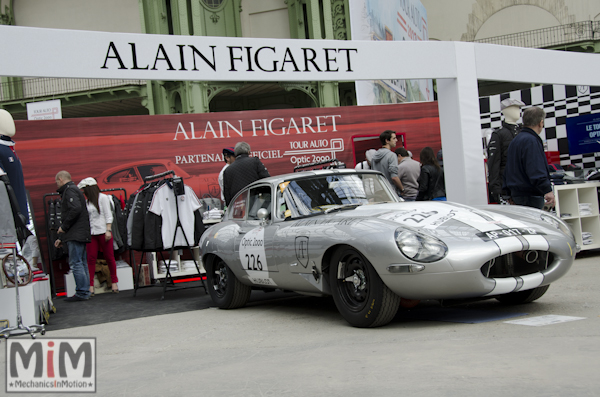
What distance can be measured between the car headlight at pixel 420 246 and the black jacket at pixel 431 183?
402cm

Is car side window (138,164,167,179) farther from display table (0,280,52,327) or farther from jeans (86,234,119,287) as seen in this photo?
display table (0,280,52,327)

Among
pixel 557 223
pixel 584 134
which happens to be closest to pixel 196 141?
pixel 584 134

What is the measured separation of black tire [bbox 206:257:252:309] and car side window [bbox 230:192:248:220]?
0.52 m

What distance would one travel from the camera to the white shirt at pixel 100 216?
29.3 feet

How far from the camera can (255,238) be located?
5648 mm

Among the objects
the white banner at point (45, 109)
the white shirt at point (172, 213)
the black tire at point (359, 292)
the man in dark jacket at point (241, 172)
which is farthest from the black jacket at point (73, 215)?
the white banner at point (45, 109)

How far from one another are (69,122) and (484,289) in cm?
794

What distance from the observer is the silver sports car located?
13.5 feet

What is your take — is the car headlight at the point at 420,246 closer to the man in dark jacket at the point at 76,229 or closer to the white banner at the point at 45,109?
the man in dark jacket at the point at 76,229

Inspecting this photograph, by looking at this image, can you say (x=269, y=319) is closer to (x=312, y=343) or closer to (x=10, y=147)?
(x=312, y=343)

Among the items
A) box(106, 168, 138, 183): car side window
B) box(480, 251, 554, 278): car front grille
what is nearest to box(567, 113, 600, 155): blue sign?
box(480, 251, 554, 278): car front grille

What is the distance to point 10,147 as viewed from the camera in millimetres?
5773

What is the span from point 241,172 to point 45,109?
1027 centimetres

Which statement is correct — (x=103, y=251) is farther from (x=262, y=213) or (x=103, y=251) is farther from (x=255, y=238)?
(x=262, y=213)
